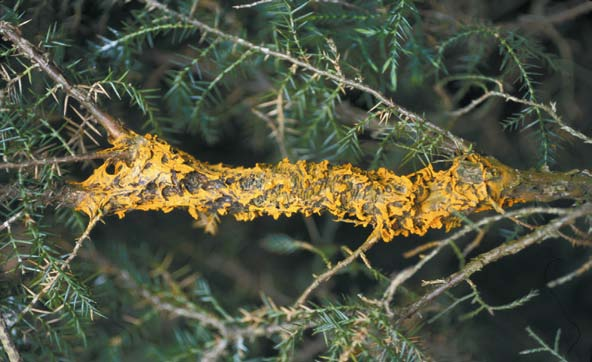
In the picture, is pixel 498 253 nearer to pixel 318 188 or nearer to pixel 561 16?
pixel 318 188

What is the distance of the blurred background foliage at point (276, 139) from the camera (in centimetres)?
59

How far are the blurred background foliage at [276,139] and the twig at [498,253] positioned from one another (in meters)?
0.04

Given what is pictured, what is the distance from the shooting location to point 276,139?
32.3 inches

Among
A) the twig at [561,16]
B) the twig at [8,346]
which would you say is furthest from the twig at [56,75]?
the twig at [561,16]

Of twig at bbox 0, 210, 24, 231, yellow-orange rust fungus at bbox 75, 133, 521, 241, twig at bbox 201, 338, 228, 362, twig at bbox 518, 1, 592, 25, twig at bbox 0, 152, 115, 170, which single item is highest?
twig at bbox 518, 1, 592, 25

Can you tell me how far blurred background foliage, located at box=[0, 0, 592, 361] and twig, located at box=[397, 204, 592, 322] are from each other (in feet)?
0.13

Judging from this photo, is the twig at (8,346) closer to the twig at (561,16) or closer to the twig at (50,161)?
the twig at (50,161)

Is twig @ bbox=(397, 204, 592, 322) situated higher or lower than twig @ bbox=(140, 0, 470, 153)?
lower

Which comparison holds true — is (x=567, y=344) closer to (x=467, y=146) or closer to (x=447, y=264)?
(x=447, y=264)

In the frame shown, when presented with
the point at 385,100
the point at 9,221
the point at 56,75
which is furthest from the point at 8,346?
the point at 385,100

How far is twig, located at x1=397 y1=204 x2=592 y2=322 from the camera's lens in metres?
0.47

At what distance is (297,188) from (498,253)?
→ 198mm

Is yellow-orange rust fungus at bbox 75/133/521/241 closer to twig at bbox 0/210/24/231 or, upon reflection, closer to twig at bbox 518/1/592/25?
twig at bbox 0/210/24/231

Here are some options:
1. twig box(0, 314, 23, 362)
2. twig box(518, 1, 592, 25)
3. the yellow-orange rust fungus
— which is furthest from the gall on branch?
twig box(518, 1, 592, 25)
